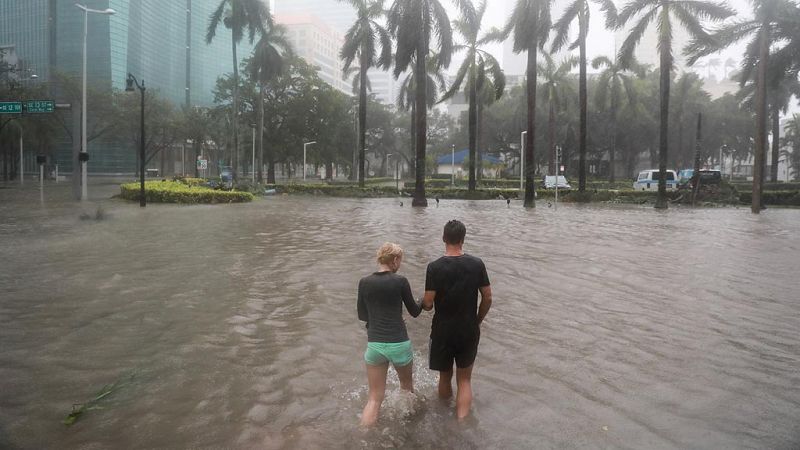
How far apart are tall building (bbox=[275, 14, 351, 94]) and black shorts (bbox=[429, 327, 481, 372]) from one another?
151m

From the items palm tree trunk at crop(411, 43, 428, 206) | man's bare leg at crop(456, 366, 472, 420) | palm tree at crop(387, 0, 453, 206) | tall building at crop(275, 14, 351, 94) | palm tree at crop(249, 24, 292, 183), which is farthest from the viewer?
tall building at crop(275, 14, 351, 94)

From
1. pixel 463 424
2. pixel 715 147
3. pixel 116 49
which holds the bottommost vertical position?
pixel 463 424

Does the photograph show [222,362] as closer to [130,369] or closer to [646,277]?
[130,369]

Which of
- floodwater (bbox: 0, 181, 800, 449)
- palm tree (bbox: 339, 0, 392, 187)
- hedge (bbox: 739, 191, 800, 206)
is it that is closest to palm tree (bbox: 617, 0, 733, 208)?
hedge (bbox: 739, 191, 800, 206)

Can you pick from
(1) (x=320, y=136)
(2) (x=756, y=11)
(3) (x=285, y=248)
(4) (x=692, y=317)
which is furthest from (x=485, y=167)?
(4) (x=692, y=317)

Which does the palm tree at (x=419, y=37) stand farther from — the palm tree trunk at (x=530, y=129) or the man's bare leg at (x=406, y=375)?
the man's bare leg at (x=406, y=375)

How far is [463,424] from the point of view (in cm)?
482

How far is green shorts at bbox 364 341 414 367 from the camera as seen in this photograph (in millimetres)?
4707

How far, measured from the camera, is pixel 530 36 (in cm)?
3303

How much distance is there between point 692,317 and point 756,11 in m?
27.6

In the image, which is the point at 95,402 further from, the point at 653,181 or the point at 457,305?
the point at 653,181

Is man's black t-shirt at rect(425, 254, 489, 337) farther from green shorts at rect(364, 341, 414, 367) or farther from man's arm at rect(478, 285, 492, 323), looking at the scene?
green shorts at rect(364, 341, 414, 367)

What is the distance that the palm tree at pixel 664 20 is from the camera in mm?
32156

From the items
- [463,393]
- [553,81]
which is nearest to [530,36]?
[553,81]
